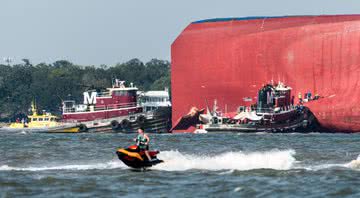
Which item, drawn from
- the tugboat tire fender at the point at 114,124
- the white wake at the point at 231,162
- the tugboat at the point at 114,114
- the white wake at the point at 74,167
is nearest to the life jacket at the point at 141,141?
the white wake at the point at 231,162

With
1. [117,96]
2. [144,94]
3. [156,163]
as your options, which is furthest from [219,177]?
[144,94]

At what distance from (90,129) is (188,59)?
37.2 ft

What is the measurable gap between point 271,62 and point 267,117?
323 inches

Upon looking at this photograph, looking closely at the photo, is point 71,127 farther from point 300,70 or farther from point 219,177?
point 219,177

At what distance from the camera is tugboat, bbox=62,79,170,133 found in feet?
305

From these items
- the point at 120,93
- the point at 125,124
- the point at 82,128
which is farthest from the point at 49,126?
the point at 125,124

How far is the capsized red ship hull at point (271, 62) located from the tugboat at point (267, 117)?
167 centimetres

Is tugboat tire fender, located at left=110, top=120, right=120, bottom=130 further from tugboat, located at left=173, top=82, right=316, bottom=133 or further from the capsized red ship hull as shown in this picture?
tugboat, located at left=173, top=82, right=316, bottom=133

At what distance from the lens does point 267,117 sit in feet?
277

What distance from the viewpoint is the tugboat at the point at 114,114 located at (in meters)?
92.8

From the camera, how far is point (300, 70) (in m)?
90.5

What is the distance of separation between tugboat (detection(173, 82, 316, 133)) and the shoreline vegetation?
162ft

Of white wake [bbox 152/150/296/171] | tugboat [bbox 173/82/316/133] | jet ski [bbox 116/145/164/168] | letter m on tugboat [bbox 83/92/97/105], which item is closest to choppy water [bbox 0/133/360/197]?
white wake [bbox 152/150/296/171]

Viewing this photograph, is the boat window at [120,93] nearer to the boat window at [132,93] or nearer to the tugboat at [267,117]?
the boat window at [132,93]
